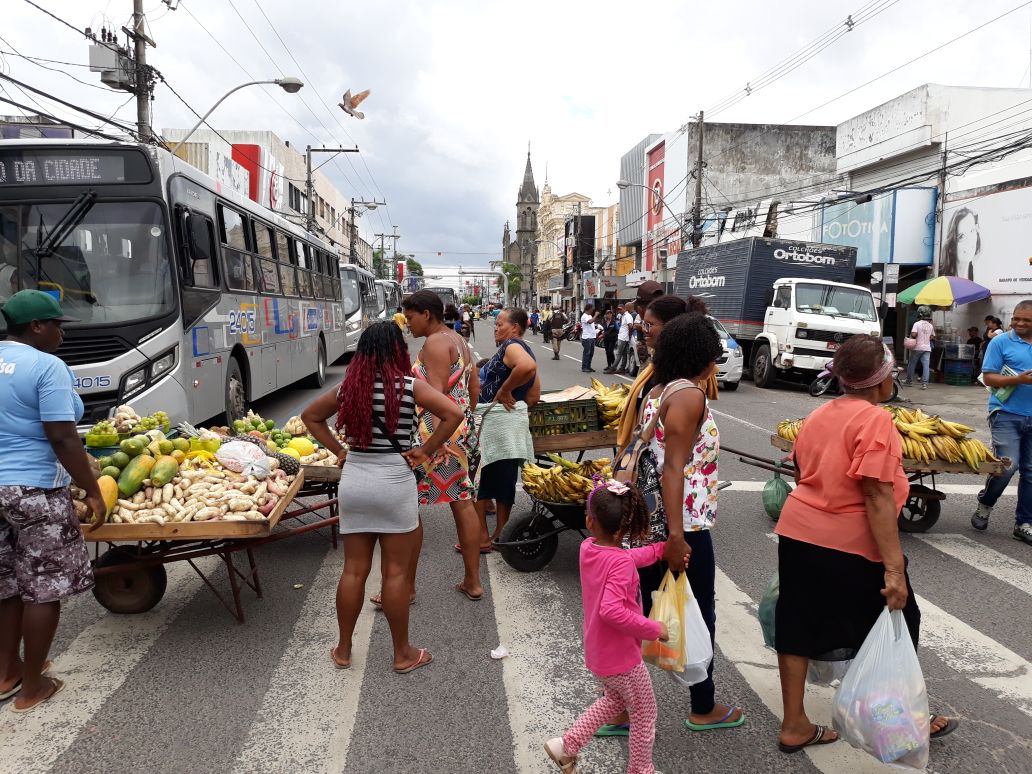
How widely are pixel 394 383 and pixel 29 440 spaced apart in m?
1.66

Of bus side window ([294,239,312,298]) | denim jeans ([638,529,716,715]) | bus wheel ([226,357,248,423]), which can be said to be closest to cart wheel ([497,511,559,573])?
denim jeans ([638,529,716,715])

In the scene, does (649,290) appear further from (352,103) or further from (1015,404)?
(352,103)

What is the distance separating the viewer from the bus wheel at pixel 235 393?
9.87 meters

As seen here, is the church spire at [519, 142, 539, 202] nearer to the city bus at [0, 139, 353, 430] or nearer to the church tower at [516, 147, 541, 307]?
the church tower at [516, 147, 541, 307]

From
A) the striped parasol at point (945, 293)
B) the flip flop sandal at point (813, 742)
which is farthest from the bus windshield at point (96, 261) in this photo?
the striped parasol at point (945, 293)

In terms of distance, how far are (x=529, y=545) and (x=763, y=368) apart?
14.1 metres

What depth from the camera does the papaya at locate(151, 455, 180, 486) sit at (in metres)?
4.41

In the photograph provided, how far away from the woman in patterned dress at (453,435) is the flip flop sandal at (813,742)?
2154mm

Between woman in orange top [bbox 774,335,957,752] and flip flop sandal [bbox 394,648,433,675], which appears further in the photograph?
flip flop sandal [bbox 394,648,433,675]

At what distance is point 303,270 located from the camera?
15.3 meters

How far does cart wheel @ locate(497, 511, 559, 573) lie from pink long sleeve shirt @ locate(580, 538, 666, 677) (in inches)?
93.6

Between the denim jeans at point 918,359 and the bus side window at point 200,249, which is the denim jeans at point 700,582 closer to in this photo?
the bus side window at point 200,249

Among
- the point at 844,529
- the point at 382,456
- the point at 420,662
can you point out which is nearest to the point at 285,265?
the point at 382,456

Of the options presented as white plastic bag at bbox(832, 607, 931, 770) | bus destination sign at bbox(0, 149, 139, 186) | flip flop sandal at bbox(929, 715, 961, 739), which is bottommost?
flip flop sandal at bbox(929, 715, 961, 739)
